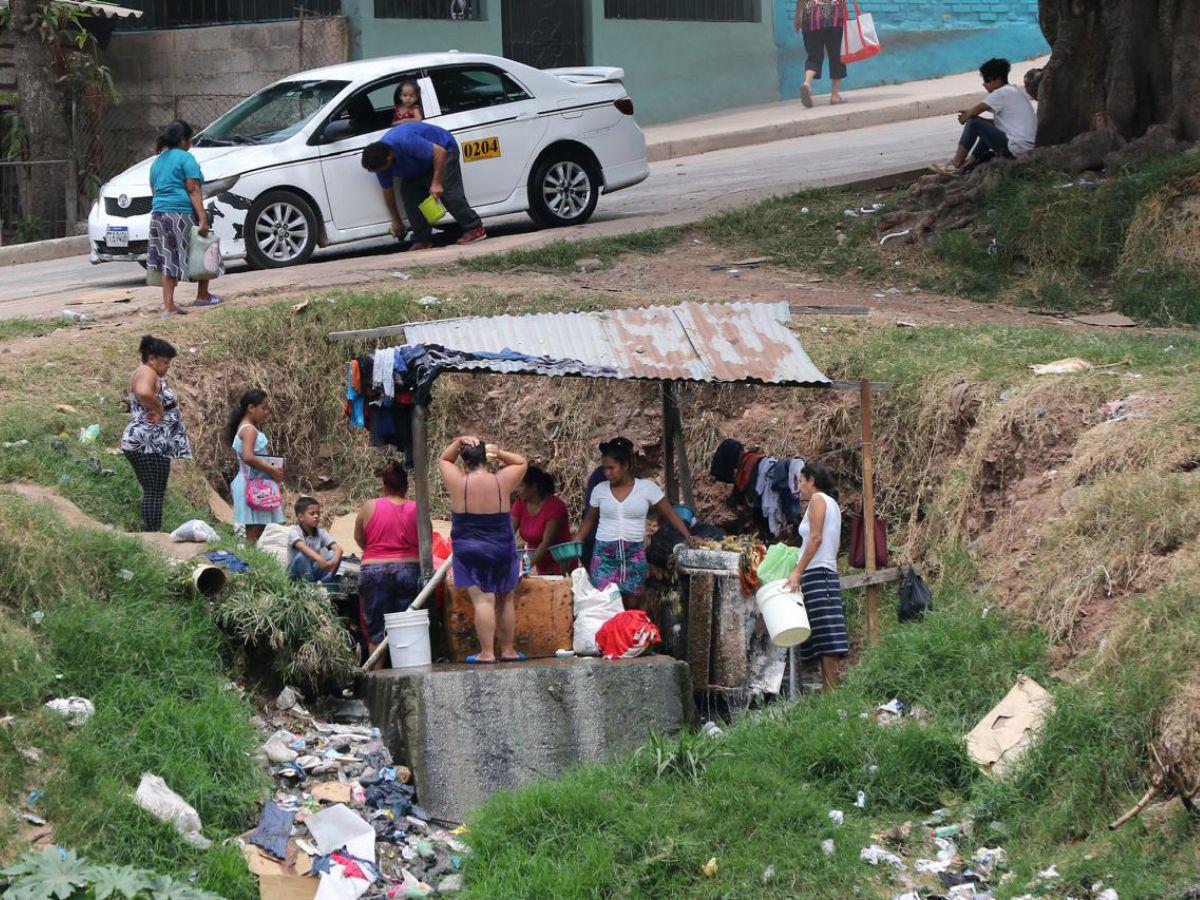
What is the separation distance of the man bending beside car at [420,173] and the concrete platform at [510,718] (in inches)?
245

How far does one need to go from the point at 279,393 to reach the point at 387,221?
8.62 feet

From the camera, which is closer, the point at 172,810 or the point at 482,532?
the point at 172,810

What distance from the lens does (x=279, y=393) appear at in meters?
13.2

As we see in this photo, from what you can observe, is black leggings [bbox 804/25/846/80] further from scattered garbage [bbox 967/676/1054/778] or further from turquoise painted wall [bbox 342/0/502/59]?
scattered garbage [bbox 967/676/1054/778]

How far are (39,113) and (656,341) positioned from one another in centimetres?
1300

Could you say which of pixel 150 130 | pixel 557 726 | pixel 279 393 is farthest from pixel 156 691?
pixel 150 130

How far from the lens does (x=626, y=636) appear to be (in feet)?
32.3

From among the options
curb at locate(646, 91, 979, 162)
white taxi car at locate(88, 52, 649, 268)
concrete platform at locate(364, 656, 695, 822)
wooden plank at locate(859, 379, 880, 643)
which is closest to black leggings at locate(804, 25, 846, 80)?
curb at locate(646, 91, 979, 162)

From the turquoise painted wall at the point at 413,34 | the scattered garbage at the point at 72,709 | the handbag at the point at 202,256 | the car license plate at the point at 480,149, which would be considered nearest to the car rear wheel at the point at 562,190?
the car license plate at the point at 480,149

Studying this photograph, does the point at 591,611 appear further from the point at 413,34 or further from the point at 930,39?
the point at 930,39

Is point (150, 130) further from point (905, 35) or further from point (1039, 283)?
point (1039, 283)

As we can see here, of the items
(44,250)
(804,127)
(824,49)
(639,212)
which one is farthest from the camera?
(824,49)

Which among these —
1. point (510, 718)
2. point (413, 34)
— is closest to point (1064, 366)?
point (510, 718)

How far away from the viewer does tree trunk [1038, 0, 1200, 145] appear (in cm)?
1460
